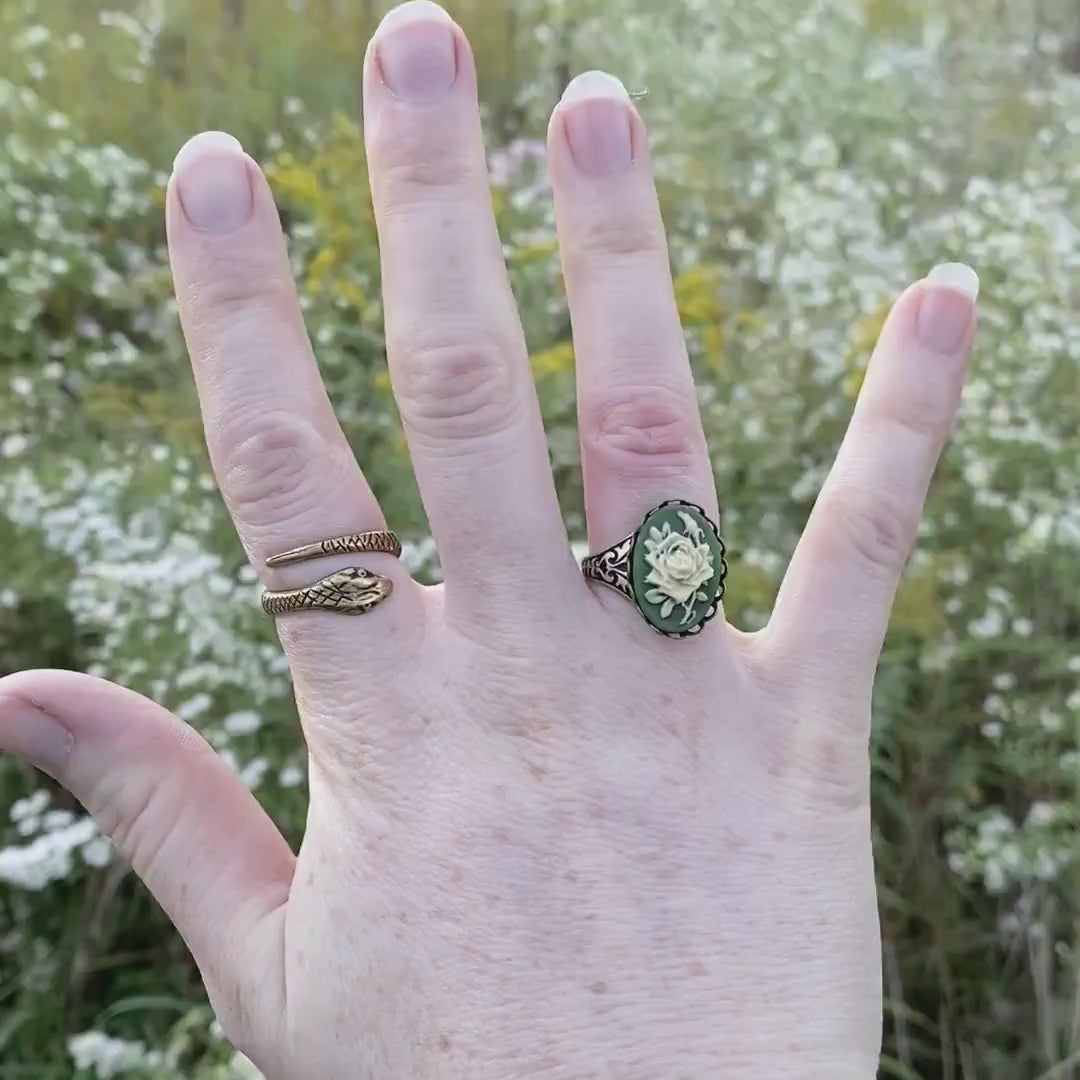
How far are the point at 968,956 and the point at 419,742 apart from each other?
1695 millimetres

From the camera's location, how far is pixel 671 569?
1275 millimetres

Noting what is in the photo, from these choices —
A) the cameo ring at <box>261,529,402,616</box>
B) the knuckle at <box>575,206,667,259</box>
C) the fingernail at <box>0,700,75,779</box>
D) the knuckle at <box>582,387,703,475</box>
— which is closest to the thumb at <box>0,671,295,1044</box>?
the fingernail at <box>0,700,75,779</box>

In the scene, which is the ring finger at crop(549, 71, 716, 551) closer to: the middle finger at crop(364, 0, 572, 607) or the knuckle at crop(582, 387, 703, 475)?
the knuckle at crop(582, 387, 703, 475)

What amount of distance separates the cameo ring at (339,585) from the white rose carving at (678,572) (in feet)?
0.98

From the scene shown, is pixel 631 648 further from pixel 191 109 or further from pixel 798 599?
pixel 191 109

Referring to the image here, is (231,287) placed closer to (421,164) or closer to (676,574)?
(421,164)

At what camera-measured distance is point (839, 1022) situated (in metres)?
1.24

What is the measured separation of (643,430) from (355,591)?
0.40 meters

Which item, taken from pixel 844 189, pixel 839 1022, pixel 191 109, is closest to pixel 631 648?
pixel 839 1022

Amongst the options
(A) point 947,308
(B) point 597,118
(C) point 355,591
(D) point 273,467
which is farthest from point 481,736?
(A) point 947,308

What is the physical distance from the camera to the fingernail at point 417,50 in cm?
124

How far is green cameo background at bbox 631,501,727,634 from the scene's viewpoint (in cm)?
127

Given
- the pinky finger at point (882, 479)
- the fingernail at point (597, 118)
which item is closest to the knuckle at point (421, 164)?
the fingernail at point (597, 118)

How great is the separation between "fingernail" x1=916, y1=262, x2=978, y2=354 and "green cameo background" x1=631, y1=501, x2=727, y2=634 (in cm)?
50
